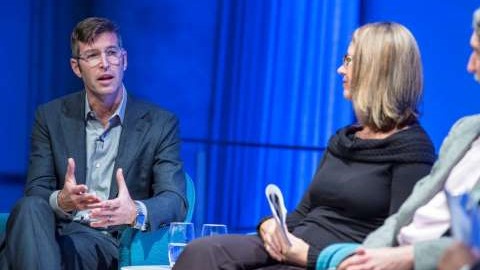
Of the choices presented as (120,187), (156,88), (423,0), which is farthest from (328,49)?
(120,187)

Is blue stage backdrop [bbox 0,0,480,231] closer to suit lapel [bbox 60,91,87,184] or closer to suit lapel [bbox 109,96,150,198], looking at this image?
suit lapel [bbox 109,96,150,198]

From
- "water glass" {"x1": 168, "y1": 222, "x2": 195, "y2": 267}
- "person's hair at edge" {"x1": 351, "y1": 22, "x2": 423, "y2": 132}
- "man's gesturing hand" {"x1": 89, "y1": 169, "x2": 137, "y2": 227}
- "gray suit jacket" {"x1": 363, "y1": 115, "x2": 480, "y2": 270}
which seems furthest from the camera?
"man's gesturing hand" {"x1": 89, "y1": 169, "x2": 137, "y2": 227}

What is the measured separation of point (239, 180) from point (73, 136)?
139 cm

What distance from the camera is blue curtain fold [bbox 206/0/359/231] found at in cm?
397

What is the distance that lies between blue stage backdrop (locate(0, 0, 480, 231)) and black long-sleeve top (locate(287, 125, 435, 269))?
119cm

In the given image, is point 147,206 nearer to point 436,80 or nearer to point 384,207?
point 384,207

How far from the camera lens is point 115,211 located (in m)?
2.81

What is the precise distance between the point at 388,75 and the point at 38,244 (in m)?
1.21

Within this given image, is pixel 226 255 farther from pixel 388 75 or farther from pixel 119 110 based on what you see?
pixel 119 110

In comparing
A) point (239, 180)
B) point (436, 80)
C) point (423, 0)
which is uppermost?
point (423, 0)

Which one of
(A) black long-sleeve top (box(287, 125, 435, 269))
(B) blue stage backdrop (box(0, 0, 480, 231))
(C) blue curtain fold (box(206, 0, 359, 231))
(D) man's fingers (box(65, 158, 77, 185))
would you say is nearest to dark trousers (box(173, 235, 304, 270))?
(A) black long-sleeve top (box(287, 125, 435, 269))

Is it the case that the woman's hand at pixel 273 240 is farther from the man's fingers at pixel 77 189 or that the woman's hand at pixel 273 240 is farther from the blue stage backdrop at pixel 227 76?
the blue stage backdrop at pixel 227 76

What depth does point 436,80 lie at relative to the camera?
3.44 meters

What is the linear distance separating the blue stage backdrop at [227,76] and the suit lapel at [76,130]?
1.21 m
